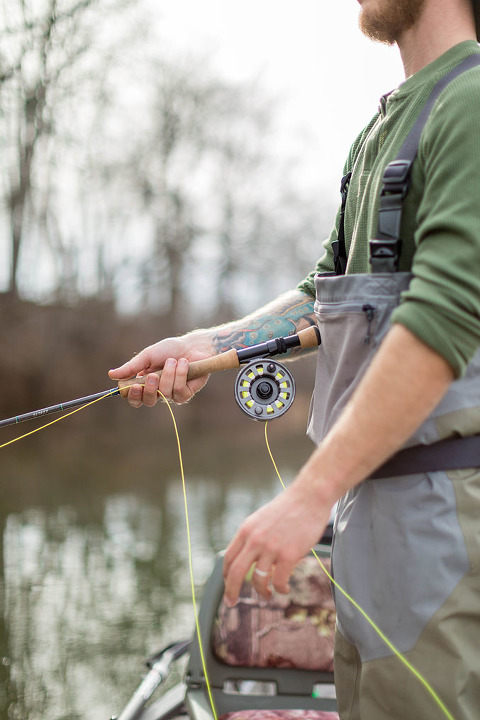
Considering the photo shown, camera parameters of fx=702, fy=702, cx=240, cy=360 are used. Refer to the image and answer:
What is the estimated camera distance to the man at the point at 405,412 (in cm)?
91

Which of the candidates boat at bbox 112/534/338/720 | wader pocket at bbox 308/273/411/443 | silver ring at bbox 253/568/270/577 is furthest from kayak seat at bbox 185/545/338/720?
silver ring at bbox 253/568/270/577

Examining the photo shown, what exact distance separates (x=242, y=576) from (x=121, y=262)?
46.2 feet

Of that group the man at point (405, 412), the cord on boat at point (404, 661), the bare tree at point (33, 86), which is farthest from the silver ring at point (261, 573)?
the bare tree at point (33, 86)

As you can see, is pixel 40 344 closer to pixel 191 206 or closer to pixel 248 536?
pixel 191 206

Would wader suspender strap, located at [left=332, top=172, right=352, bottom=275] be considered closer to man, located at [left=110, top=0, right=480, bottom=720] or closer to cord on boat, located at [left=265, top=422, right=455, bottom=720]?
man, located at [left=110, top=0, right=480, bottom=720]

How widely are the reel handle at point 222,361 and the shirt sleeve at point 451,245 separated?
508 mm

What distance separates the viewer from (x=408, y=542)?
1.09m

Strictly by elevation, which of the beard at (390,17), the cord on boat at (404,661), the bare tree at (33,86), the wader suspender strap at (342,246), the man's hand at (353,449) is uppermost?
the bare tree at (33,86)

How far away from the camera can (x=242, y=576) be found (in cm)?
97

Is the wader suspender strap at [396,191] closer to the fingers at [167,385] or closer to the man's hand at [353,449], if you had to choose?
the man's hand at [353,449]

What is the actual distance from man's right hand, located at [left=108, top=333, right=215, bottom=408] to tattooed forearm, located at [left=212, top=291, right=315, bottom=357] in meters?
0.05

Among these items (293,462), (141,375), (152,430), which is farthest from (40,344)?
(141,375)

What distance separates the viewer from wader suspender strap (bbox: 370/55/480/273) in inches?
43.1

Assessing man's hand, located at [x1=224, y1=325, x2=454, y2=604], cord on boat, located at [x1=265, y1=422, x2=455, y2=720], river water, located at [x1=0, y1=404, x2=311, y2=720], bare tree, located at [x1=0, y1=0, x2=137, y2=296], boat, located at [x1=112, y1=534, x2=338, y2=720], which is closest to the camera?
man's hand, located at [x1=224, y1=325, x2=454, y2=604]
